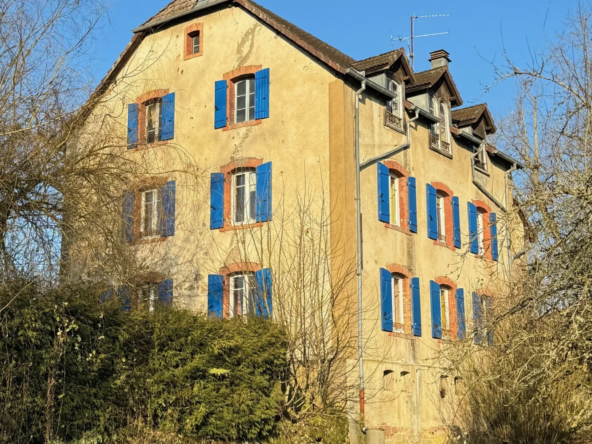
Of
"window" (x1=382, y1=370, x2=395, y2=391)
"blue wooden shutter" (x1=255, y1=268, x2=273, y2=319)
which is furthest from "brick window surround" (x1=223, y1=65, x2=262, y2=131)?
"window" (x1=382, y1=370, x2=395, y2=391)

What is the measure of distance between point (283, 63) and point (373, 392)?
774 cm

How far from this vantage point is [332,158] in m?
17.8

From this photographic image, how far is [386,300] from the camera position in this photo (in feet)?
60.3

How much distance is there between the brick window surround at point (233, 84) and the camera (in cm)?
1930

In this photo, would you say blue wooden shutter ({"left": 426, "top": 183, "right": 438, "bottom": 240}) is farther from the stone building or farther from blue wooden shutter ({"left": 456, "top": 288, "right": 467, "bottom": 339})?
blue wooden shutter ({"left": 456, "top": 288, "right": 467, "bottom": 339})

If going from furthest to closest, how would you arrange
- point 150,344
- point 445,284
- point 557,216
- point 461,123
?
point 461,123 → point 445,284 → point 150,344 → point 557,216

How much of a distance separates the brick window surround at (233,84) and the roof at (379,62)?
2467 millimetres

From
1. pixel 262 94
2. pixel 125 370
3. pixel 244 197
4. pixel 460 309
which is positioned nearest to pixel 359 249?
pixel 244 197

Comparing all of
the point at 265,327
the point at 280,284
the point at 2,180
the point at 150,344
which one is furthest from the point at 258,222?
the point at 2,180

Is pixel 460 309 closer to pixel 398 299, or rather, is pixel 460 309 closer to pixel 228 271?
pixel 398 299

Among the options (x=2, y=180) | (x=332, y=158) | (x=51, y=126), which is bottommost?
(x=2, y=180)

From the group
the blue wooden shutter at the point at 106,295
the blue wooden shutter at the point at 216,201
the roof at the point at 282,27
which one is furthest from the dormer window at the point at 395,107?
the blue wooden shutter at the point at 106,295

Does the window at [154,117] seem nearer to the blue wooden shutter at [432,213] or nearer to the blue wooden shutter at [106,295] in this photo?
the blue wooden shutter at [432,213]

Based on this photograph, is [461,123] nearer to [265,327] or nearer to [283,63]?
[283,63]
